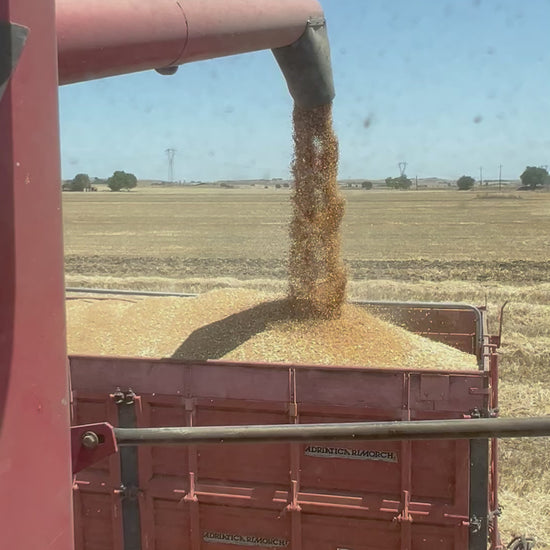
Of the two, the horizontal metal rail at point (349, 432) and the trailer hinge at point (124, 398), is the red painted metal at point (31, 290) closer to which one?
the horizontal metal rail at point (349, 432)

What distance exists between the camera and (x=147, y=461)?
4.08 m

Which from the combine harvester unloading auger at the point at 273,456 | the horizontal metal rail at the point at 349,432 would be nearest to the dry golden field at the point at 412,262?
the horizontal metal rail at the point at 349,432

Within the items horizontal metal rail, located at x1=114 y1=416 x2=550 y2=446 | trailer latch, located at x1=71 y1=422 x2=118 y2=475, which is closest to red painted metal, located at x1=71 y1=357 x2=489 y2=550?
horizontal metal rail, located at x1=114 y1=416 x2=550 y2=446

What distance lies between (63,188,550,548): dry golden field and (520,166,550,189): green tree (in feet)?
32.0

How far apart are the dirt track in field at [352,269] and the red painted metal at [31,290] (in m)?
17.3

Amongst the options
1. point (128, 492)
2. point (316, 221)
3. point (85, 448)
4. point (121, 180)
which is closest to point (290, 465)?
point (128, 492)

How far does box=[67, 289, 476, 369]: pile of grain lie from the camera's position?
15.3 ft

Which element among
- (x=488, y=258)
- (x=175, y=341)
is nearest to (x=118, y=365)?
(x=175, y=341)

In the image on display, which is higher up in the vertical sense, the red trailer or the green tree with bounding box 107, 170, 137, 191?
the green tree with bounding box 107, 170, 137, 191

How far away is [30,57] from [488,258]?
2359 cm

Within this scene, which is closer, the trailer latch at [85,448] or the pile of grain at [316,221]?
the trailer latch at [85,448]

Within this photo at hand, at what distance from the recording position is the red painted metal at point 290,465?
378 cm

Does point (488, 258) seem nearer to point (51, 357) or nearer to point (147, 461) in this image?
point (147, 461)

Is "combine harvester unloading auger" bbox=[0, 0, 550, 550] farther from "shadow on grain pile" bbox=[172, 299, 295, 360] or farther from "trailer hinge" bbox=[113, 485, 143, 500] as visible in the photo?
"shadow on grain pile" bbox=[172, 299, 295, 360]
